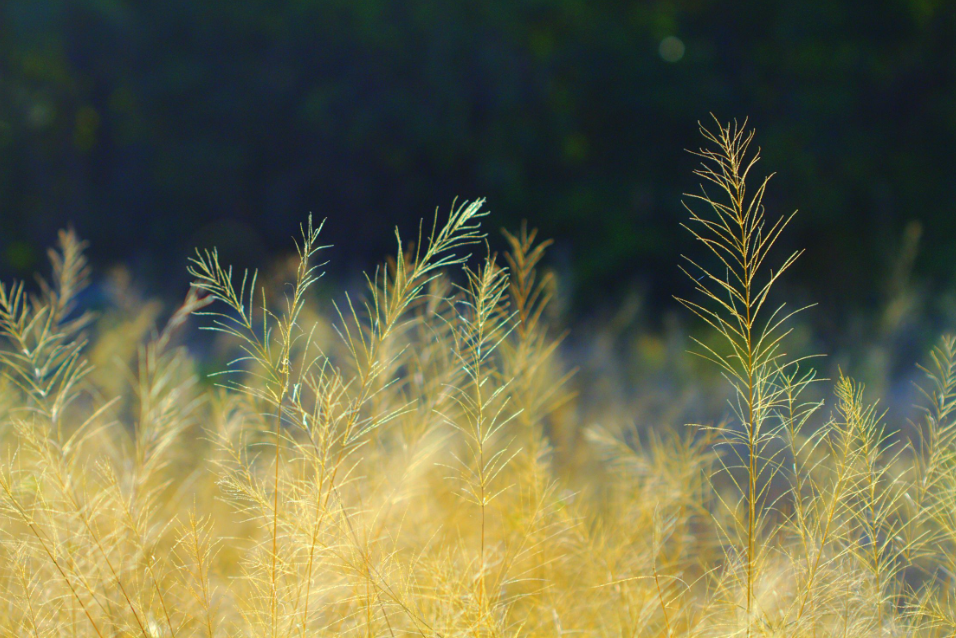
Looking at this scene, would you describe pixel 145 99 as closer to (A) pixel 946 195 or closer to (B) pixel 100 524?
(B) pixel 100 524

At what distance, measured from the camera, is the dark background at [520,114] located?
7.95 m

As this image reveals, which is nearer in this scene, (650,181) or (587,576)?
(587,576)

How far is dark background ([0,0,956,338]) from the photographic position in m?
7.95

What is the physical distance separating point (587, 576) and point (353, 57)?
820cm

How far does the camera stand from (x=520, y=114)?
8.27 meters

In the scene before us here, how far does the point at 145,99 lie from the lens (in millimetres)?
9133

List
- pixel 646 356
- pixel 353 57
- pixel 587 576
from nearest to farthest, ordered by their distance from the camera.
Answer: pixel 587 576
pixel 646 356
pixel 353 57

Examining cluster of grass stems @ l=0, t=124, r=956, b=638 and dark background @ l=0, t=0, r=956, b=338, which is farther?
dark background @ l=0, t=0, r=956, b=338

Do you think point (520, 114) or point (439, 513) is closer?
point (439, 513)

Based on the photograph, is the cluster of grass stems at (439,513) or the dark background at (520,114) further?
the dark background at (520,114)

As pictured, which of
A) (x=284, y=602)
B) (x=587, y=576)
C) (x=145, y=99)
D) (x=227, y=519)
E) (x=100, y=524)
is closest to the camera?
(x=284, y=602)

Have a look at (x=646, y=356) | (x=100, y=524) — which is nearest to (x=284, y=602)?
(x=100, y=524)

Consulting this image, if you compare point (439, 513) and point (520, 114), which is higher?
point (520, 114)

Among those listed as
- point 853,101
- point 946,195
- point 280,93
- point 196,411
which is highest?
point 280,93
